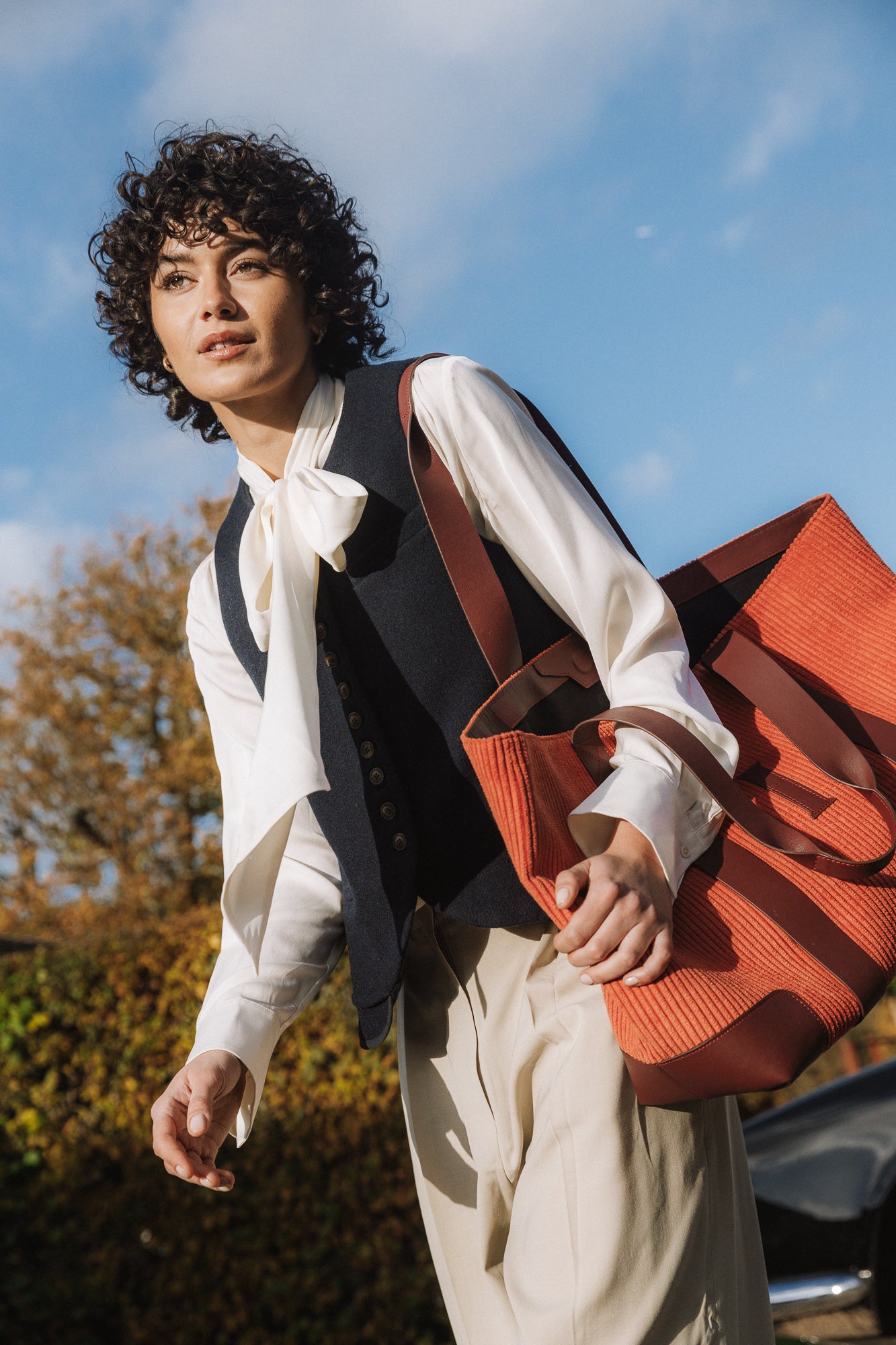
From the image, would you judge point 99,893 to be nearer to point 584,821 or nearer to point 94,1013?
point 94,1013

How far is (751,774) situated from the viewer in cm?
155

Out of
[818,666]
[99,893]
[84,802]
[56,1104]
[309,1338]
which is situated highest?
[84,802]

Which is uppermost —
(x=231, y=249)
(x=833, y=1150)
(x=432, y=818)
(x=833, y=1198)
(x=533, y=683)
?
(x=231, y=249)

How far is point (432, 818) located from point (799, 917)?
1.82 feet

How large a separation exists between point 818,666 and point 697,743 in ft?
1.17

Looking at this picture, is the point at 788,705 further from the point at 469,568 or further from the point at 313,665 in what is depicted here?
the point at 313,665

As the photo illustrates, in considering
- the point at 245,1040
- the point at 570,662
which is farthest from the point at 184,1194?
the point at 570,662

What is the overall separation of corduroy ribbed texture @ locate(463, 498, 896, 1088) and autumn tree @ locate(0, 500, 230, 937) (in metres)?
9.33

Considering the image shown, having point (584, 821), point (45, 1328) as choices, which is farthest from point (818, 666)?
point (45, 1328)

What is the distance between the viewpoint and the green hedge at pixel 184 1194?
15.3ft

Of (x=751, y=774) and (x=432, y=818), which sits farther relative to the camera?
(x=432, y=818)

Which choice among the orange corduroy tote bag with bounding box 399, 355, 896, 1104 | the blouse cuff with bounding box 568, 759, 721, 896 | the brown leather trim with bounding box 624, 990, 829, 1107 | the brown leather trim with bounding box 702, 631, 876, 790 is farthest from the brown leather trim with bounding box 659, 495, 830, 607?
the brown leather trim with bounding box 624, 990, 829, 1107

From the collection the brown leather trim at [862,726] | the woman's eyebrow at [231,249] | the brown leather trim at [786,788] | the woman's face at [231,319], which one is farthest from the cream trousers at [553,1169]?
the woman's eyebrow at [231,249]

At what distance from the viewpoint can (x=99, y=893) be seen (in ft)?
37.6
